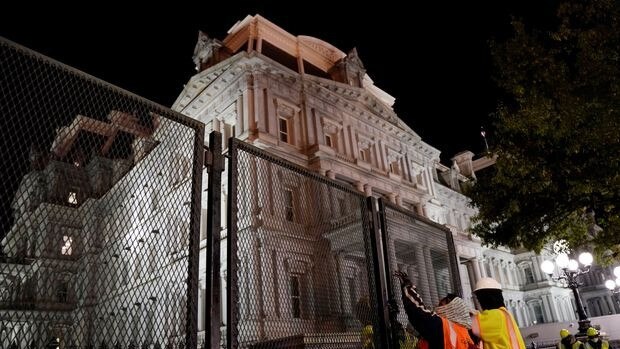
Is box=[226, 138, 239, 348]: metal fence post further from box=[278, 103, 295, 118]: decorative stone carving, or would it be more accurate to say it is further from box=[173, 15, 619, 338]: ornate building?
box=[278, 103, 295, 118]: decorative stone carving

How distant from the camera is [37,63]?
2.64m

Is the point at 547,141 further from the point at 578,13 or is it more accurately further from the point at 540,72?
the point at 578,13

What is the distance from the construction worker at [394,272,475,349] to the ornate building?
752 inches

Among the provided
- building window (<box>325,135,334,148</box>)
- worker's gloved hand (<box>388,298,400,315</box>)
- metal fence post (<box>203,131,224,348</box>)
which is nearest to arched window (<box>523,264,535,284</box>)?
building window (<box>325,135,334,148</box>)

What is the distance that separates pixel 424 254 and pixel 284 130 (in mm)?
19685

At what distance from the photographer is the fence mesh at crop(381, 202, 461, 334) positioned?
5.73m

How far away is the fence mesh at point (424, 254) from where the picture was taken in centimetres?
573

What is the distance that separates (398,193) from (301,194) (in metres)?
25.9

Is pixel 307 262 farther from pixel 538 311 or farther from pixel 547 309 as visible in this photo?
pixel 538 311

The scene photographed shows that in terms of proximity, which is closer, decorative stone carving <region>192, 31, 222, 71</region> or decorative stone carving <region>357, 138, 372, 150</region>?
decorative stone carving <region>192, 31, 222, 71</region>

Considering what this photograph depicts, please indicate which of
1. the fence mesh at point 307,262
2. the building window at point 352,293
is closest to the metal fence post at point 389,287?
the fence mesh at point 307,262

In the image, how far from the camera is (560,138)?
13.8 metres

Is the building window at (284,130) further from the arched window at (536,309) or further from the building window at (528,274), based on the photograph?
the arched window at (536,309)

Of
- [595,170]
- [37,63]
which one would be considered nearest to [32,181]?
[37,63]
